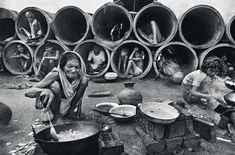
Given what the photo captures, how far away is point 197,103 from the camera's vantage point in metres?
4.09

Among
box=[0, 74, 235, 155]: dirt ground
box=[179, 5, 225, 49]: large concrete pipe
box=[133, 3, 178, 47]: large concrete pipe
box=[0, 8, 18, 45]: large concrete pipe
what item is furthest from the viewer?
box=[0, 8, 18, 45]: large concrete pipe

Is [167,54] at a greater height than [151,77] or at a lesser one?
greater

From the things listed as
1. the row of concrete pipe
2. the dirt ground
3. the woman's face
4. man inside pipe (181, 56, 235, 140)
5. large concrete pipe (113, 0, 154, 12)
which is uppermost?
large concrete pipe (113, 0, 154, 12)

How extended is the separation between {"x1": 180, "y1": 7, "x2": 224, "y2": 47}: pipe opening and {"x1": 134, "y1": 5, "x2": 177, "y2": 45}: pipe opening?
1.62 feet

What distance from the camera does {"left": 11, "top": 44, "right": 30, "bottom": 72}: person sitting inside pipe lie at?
7.22 m

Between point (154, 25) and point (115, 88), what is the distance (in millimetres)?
3121

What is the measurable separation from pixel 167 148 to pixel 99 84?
154 inches

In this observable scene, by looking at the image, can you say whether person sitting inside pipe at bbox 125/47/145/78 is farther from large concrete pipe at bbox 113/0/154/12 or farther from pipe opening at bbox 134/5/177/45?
large concrete pipe at bbox 113/0/154/12

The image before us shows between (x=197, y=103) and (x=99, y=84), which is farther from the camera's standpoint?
(x=99, y=84)

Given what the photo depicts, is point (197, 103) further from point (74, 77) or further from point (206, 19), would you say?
point (206, 19)

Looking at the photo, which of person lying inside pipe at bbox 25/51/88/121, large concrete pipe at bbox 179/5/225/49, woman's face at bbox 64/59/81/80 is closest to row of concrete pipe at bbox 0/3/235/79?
large concrete pipe at bbox 179/5/225/49

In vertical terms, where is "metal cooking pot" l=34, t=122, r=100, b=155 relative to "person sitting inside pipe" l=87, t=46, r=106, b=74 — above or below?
below

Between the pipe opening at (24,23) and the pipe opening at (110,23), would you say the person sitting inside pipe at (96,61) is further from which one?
the pipe opening at (24,23)

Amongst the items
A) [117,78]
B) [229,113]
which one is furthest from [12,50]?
[229,113]
